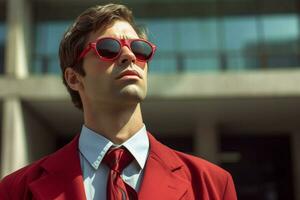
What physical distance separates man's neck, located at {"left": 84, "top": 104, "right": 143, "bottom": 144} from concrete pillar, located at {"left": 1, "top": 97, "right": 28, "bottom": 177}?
36.4ft

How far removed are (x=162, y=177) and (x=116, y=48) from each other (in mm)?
454

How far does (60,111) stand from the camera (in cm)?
1394

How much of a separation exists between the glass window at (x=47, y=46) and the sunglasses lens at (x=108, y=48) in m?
12.6

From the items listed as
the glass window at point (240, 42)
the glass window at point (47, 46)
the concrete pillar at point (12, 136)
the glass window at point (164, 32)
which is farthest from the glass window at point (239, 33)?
the concrete pillar at point (12, 136)

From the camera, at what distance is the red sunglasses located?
71.0 inches

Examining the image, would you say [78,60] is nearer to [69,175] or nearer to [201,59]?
[69,175]

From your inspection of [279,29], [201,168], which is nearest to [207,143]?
[279,29]

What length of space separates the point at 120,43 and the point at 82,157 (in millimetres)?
417

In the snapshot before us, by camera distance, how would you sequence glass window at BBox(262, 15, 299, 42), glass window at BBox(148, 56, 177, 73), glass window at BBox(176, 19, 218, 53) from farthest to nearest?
1. glass window at BBox(262, 15, 299, 42)
2. glass window at BBox(176, 19, 218, 53)
3. glass window at BBox(148, 56, 177, 73)

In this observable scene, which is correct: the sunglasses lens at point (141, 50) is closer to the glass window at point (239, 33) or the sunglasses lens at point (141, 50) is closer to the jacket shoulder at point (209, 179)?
the jacket shoulder at point (209, 179)

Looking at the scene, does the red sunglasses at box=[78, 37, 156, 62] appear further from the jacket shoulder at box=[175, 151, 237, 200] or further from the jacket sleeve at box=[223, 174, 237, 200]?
the jacket sleeve at box=[223, 174, 237, 200]

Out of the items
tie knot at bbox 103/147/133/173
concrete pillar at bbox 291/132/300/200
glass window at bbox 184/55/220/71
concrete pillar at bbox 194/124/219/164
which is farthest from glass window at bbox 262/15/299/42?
tie knot at bbox 103/147/133/173

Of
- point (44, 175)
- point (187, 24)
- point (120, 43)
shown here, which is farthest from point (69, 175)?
point (187, 24)

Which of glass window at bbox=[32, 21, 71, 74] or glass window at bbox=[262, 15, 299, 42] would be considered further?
glass window at bbox=[262, 15, 299, 42]
